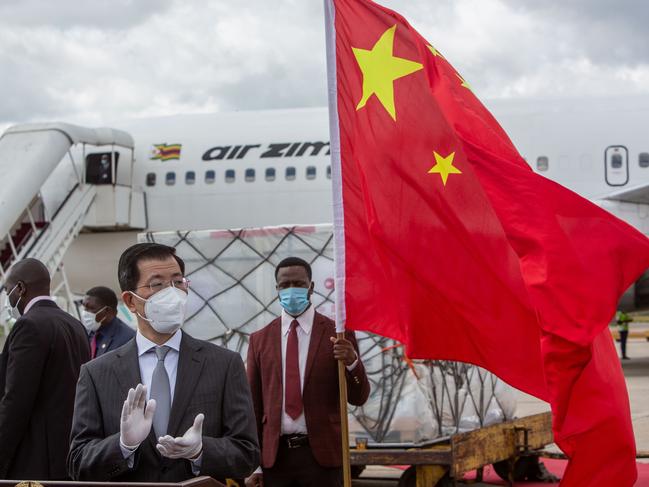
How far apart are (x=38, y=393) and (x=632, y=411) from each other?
31.0 ft

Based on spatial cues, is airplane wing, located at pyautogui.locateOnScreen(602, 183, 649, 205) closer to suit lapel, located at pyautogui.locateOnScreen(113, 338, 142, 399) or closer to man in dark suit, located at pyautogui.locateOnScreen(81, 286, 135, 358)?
man in dark suit, located at pyautogui.locateOnScreen(81, 286, 135, 358)

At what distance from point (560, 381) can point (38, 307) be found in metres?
2.40

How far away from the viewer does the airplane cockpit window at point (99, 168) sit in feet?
59.0

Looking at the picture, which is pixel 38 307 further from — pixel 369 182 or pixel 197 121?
pixel 197 121

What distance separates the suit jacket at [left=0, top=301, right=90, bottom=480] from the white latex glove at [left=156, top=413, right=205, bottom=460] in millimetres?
1557

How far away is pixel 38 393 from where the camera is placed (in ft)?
15.7

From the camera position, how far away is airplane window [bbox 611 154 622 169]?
17.4m

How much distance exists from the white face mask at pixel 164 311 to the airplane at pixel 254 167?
45.7 feet

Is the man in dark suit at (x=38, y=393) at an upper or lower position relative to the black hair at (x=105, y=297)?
lower

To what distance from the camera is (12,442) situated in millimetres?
4613

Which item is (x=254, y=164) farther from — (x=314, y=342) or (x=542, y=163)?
(x=314, y=342)

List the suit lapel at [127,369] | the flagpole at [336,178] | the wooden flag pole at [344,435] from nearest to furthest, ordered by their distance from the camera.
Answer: the suit lapel at [127,369] < the wooden flag pole at [344,435] < the flagpole at [336,178]

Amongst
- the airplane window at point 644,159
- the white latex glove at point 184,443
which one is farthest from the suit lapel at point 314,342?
the airplane window at point 644,159

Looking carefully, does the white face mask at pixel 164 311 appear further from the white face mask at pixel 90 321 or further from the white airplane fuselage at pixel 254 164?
the white airplane fuselage at pixel 254 164
